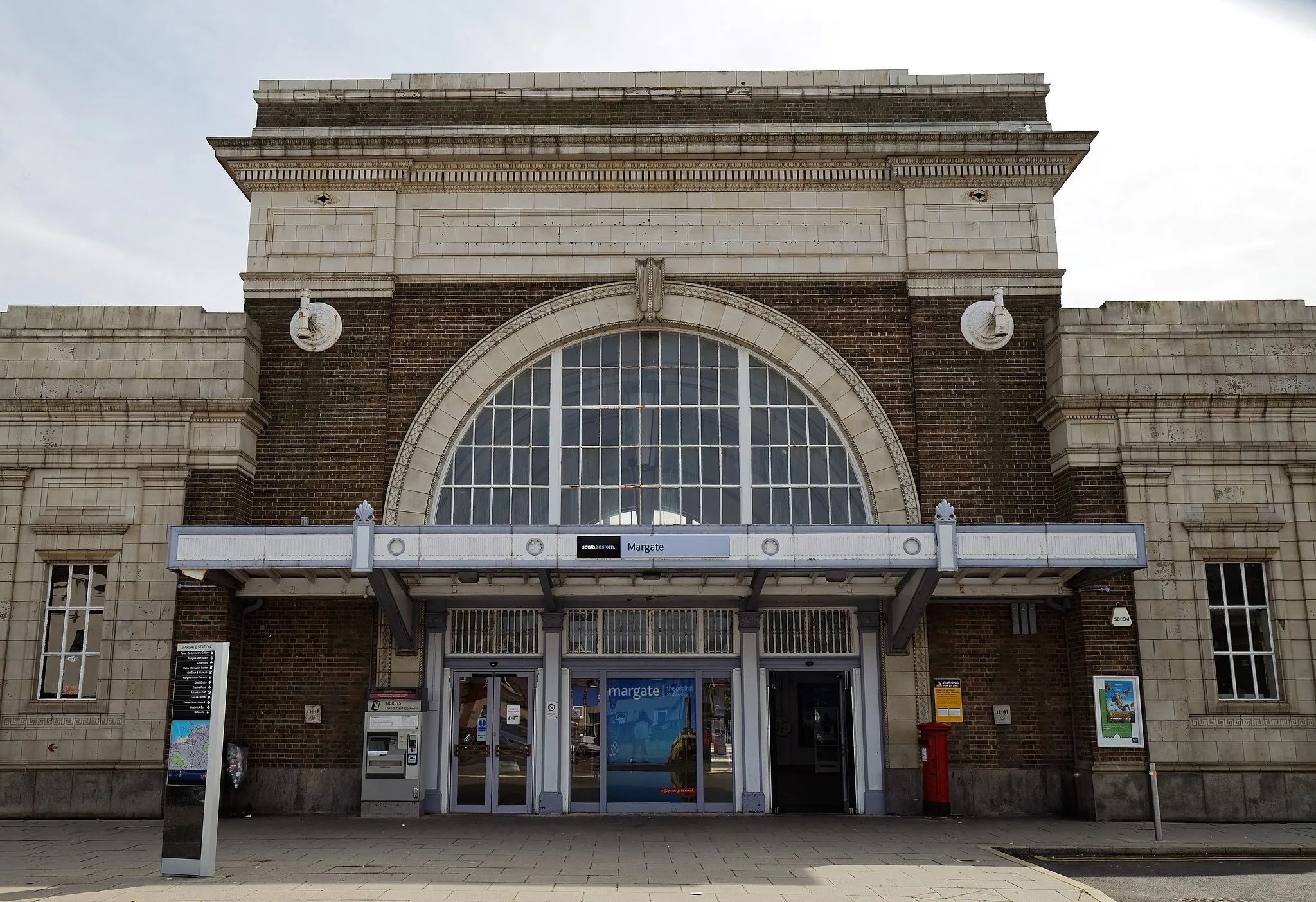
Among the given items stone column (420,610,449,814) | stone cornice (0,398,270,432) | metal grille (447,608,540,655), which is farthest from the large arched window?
stone cornice (0,398,270,432)

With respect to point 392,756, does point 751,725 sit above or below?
above

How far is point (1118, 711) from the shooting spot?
15.8 m

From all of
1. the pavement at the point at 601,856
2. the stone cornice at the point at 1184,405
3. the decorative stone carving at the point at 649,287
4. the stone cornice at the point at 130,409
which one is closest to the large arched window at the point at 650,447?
the decorative stone carving at the point at 649,287

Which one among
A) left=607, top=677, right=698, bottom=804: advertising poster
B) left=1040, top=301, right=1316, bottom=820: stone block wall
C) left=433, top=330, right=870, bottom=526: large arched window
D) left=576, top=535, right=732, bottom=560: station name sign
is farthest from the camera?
left=433, top=330, right=870, bottom=526: large arched window

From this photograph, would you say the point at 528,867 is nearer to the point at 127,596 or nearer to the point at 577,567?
the point at 577,567

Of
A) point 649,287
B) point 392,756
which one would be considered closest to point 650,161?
point 649,287

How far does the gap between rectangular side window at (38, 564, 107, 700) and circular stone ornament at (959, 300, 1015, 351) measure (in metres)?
13.3

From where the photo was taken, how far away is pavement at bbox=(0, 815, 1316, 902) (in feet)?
34.9

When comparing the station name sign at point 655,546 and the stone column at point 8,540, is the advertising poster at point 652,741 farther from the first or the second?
the stone column at point 8,540

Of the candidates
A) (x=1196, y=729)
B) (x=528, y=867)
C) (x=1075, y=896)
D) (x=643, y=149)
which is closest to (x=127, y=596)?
(x=528, y=867)

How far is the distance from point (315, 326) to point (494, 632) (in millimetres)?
5466

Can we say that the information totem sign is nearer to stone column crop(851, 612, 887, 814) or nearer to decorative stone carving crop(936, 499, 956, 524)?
decorative stone carving crop(936, 499, 956, 524)

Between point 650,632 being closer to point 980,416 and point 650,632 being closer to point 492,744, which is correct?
point 492,744

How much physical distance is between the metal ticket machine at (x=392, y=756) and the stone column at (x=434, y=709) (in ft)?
1.69
